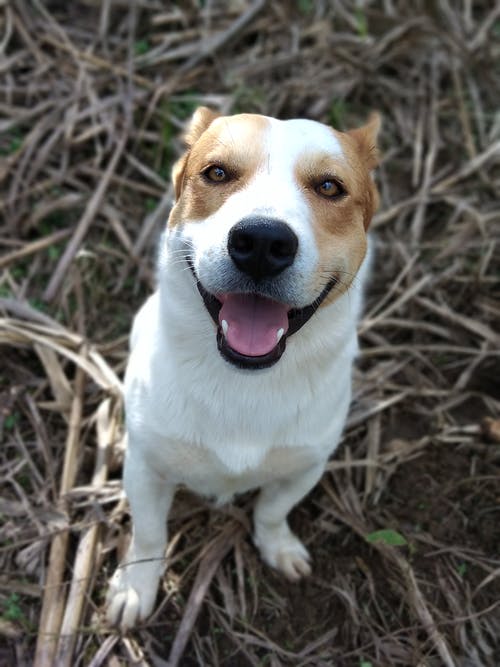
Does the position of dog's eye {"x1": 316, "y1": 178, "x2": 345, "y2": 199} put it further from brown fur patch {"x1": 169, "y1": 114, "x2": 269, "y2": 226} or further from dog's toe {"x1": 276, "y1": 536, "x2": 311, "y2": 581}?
dog's toe {"x1": 276, "y1": 536, "x2": 311, "y2": 581}

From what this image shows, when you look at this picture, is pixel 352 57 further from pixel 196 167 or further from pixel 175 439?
pixel 175 439

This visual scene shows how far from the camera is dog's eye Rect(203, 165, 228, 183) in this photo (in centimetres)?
263

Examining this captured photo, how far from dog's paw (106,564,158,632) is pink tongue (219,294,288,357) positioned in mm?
1437

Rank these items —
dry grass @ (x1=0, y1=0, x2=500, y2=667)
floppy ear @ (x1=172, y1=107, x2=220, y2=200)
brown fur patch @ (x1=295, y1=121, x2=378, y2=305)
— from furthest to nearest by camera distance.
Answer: dry grass @ (x1=0, y1=0, x2=500, y2=667) < floppy ear @ (x1=172, y1=107, x2=220, y2=200) < brown fur patch @ (x1=295, y1=121, x2=378, y2=305)

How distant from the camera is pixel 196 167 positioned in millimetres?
2713

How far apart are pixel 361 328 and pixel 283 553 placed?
5.17ft

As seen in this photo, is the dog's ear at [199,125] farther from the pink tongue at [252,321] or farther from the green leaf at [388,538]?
the green leaf at [388,538]

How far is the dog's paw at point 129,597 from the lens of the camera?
3.19m

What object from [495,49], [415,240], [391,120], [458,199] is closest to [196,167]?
[415,240]

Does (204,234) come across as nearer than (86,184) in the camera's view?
Yes

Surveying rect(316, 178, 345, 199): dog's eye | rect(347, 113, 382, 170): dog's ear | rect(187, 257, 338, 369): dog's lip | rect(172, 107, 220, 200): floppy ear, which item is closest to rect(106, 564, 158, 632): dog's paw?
rect(187, 257, 338, 369): dog's lip

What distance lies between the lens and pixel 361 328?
174 inches

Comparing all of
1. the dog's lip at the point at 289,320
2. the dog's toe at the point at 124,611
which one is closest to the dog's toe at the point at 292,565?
the dog's toe at the point at 124,611

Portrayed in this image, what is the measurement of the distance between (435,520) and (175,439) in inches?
66.6
